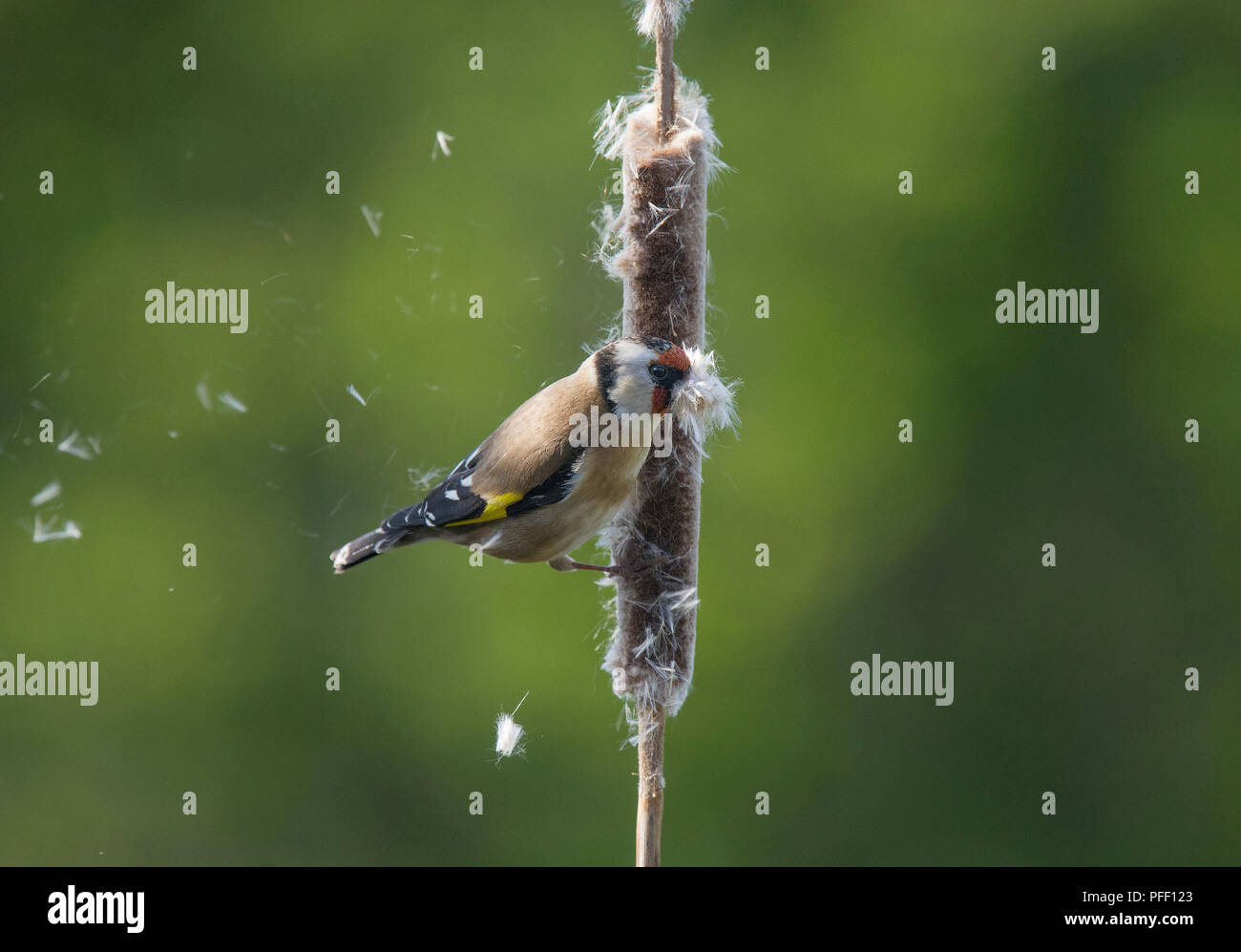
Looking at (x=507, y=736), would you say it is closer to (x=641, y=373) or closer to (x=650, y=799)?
(x=650, y=799)

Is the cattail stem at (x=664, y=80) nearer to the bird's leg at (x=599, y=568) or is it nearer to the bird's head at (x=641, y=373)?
the bird's head at (x=641, y=373)

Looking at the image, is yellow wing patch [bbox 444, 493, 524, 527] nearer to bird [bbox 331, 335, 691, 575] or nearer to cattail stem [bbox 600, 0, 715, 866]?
bird [bbox 331, 335, 691, 575]

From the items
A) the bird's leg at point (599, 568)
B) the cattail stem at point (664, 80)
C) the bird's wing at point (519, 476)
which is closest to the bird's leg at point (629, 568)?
the bird's leg at point (599, 568)

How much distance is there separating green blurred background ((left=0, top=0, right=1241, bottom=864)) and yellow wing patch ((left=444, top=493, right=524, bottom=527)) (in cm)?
276

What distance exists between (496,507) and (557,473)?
21 centimetres

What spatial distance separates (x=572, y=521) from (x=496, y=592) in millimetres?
3522

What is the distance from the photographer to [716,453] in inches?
253

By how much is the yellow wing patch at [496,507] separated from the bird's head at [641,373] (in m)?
0.38

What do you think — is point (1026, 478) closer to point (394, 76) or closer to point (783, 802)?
point (783, 802)

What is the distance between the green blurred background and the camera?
6867mm

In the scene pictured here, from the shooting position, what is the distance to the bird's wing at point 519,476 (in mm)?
3635

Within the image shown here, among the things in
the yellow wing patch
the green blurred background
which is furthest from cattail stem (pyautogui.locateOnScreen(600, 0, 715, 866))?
the green blurred background

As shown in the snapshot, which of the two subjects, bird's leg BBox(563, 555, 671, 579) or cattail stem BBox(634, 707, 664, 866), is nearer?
cattail stem BBox(634, 707, 664, 866)

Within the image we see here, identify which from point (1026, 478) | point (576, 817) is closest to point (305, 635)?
point (576, 817)
